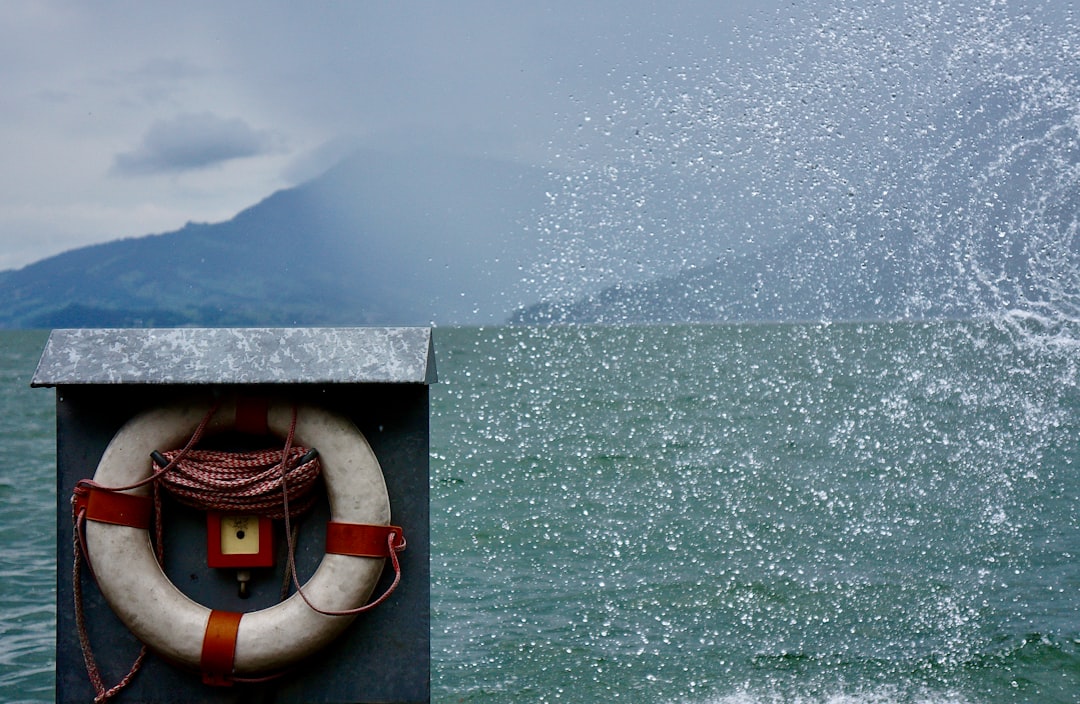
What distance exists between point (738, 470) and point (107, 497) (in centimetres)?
1502

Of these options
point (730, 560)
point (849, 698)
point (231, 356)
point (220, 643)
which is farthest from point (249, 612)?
point (730, 560)

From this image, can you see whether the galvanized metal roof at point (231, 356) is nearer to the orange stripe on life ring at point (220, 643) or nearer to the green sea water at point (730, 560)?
the orange stripe on life ring at point (220, 643)

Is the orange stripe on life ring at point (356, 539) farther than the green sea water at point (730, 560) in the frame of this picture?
No

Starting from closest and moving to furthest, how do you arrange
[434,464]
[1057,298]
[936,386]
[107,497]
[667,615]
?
[107,497]
[667,615]
[1057,298]
[434,464]
[936,386]

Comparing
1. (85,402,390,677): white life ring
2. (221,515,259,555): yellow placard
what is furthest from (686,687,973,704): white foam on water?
(221,515,259,555): yellow placard

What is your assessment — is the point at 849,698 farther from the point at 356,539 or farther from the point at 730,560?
the point at 356,539

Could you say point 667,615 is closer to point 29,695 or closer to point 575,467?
point 29,695

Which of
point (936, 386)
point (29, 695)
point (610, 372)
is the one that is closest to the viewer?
point (29, 695)

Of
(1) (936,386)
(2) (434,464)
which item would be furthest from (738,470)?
(1) (936,386)

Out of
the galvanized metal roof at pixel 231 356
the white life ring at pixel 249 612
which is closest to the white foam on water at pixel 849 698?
the white life ring at pixel 249 612

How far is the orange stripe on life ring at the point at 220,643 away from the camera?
3.16 metres

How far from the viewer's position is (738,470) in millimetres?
17453

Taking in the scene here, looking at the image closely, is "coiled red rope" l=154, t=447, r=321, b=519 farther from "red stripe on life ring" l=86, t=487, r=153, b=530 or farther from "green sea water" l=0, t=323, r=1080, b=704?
"green sea water" l=0, t=323, r=1080, b=704

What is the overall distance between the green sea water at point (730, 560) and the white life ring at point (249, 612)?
348cm
